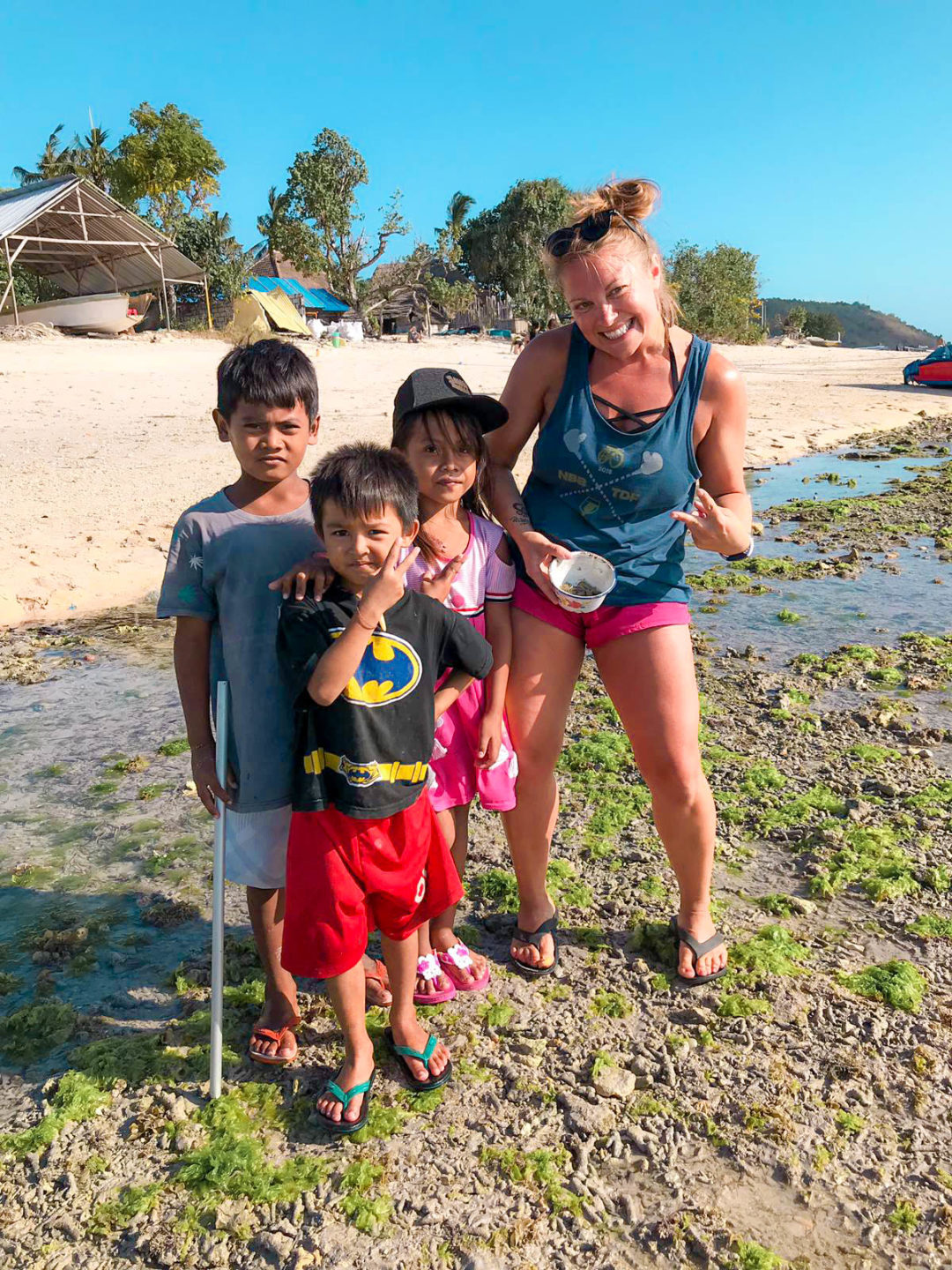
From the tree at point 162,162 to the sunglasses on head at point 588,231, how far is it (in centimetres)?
4133

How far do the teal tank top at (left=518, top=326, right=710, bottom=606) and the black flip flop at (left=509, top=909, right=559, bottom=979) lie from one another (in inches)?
43.2

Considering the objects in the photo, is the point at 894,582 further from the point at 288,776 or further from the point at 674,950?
the point at 288,776

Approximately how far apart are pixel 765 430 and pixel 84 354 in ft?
46.4

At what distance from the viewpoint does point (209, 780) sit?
2.49m

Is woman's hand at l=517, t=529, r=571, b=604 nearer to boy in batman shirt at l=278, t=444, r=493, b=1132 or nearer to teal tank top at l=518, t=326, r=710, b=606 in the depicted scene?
teal tank top at l=518, t=326, r=710, b=606

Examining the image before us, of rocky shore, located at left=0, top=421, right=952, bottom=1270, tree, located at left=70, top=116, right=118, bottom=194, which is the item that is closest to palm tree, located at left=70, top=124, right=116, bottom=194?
tree, located at left=70, top=116, right=118, bottom=194

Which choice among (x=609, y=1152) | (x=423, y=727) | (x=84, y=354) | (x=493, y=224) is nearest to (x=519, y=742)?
(x=423, y=727)

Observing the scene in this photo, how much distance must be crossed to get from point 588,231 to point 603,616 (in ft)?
3.59

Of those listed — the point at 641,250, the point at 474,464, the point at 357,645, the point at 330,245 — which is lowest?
the point at 357,645

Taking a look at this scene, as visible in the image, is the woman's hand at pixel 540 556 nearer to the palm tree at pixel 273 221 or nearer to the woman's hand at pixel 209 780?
the woman's hand at pixel 209 780

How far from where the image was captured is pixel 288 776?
8.29 ft

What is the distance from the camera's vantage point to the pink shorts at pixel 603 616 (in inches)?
112

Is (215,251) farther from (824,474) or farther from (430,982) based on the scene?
(430,982)

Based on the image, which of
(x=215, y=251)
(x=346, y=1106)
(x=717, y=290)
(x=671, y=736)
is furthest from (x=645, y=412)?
(x=717, y=290)
